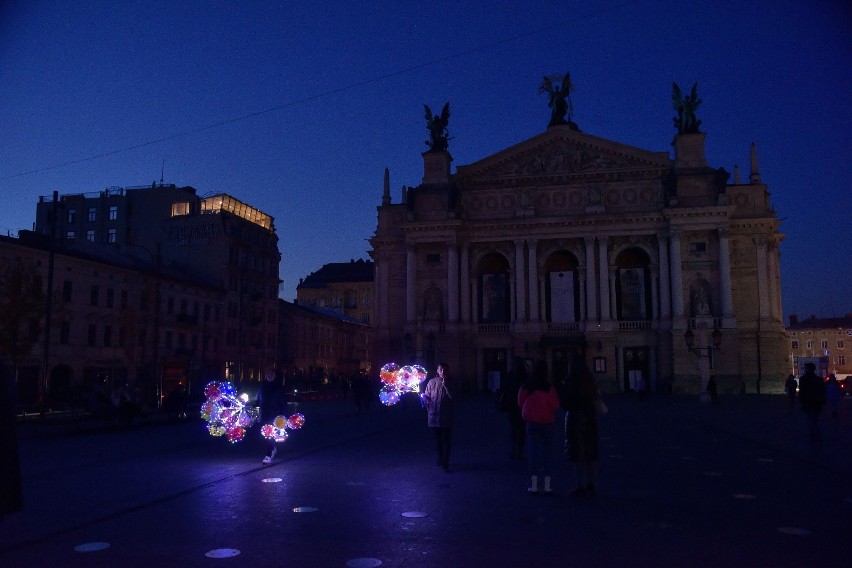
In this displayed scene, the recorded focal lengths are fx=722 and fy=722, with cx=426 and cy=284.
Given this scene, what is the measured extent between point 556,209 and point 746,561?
5833 cm

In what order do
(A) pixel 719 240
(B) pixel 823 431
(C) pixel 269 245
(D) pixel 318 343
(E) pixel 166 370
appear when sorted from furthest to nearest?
(D) pixel 318 343 < (C) pixel 269 245 < (A) pixel 719 240 < (E) pixel 166 370 < (B) pixel 823 431

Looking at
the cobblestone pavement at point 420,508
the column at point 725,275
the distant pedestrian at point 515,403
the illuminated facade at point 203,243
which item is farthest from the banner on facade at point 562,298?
the distant pedestrian at point 515,403

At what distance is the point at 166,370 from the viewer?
3947 centimetres

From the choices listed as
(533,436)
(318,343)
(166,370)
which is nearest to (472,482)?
(533,436)

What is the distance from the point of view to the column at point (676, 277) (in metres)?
60.1

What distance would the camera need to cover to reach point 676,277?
60.6 metres

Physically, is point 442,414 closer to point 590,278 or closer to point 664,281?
point 590,278

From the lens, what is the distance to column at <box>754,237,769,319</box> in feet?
202

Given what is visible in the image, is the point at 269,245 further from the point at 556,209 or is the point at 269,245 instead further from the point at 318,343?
the point at 556,209

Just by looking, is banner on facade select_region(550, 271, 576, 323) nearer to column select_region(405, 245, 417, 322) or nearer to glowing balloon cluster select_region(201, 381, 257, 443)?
column select_region(405, 245, 417, 322)

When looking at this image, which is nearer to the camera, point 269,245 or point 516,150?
point 516,150

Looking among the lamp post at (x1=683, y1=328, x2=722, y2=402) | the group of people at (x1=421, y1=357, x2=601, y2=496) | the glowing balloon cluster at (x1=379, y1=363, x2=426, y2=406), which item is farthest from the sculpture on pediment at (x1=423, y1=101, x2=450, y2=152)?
the group of people at (x1=421, y1=357, x2=601, y2=496)

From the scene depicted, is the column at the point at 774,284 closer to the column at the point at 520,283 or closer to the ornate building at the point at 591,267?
the ornate building at the point at 591,267

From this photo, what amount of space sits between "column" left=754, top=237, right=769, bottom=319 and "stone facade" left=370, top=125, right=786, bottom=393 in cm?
12
